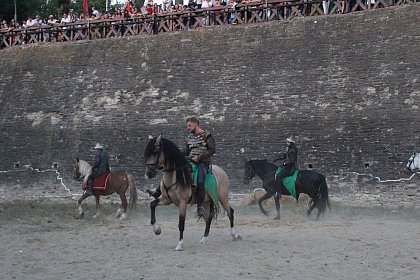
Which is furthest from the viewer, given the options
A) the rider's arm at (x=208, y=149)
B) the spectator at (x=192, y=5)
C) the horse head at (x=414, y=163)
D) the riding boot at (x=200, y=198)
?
the spectator at (x=192, y=5)

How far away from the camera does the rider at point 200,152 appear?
11934 mm

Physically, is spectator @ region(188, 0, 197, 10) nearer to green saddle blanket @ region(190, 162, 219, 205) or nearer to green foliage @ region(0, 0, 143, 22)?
green foliage @ region(0, 0, 143, 22)

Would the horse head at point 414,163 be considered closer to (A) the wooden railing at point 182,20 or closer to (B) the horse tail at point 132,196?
(A) the wooden railing at point 182,20

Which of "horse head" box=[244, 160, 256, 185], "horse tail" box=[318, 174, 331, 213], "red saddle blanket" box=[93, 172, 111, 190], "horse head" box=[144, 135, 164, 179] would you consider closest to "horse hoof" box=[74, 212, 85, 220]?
"red saddle blanket" box=[93, 172, 111, 190]

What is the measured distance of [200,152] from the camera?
12094 millimetres

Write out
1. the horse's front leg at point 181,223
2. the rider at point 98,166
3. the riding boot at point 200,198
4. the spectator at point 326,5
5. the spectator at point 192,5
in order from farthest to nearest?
the spectator at point 192,5 < the spectator at point 326,5 < the rider at point 98,166 < the riding boot at point 200,198 < the horse's front leg at point 181,223

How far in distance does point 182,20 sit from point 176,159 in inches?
684

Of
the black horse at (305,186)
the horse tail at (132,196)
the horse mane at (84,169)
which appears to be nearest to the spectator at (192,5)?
the horse mane at (84,169)

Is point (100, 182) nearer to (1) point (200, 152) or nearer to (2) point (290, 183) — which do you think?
(2) point (290, 183)

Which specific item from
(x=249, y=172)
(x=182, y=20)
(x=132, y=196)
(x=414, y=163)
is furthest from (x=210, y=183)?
(x=182, y=20)

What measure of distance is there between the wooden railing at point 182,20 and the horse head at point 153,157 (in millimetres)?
15672

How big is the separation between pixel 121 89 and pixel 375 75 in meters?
9.73

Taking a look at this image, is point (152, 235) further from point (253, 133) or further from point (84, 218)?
point (253, 133)

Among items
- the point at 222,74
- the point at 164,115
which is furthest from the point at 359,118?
the point at 164,115
